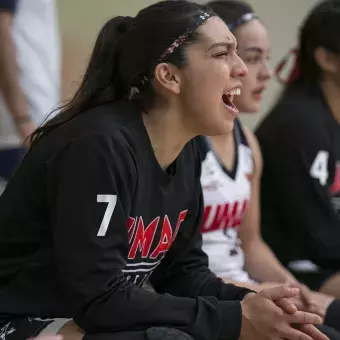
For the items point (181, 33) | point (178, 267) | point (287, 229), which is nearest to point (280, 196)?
point (287, 229)

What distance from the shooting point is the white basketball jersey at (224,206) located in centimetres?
159

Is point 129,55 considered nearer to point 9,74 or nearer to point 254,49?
point 254,49

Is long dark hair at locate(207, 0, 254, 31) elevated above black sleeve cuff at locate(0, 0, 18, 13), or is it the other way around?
long dark hair at locate(207, 0, 254, 31)

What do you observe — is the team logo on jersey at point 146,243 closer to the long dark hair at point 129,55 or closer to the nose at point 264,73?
the long dark hair at point 129,55

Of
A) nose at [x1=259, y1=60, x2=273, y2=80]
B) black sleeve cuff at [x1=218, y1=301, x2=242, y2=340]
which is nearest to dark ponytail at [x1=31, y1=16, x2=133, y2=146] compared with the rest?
black sleeve cuff at [x1=218, y1=301, x2=242, y2=340]

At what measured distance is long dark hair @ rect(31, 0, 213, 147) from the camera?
1235 millimetres

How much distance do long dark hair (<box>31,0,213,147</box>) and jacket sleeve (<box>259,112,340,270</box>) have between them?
57cm

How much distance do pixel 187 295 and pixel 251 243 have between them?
0.38 m

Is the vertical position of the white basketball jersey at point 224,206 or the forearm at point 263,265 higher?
the white basketball jersey at point 224,206

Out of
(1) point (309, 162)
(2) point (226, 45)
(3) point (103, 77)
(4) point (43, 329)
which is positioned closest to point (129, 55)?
(3) point (103, 77)

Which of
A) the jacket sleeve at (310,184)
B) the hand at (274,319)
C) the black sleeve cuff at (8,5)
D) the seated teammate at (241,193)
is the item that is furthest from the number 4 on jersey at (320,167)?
the black sleeve cuff at (8,5)

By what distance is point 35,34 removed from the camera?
197 centimetres

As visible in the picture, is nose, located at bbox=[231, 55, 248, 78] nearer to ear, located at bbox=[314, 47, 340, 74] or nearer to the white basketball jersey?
the white basketball jersey

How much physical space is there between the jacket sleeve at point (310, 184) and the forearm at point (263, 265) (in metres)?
0.10
